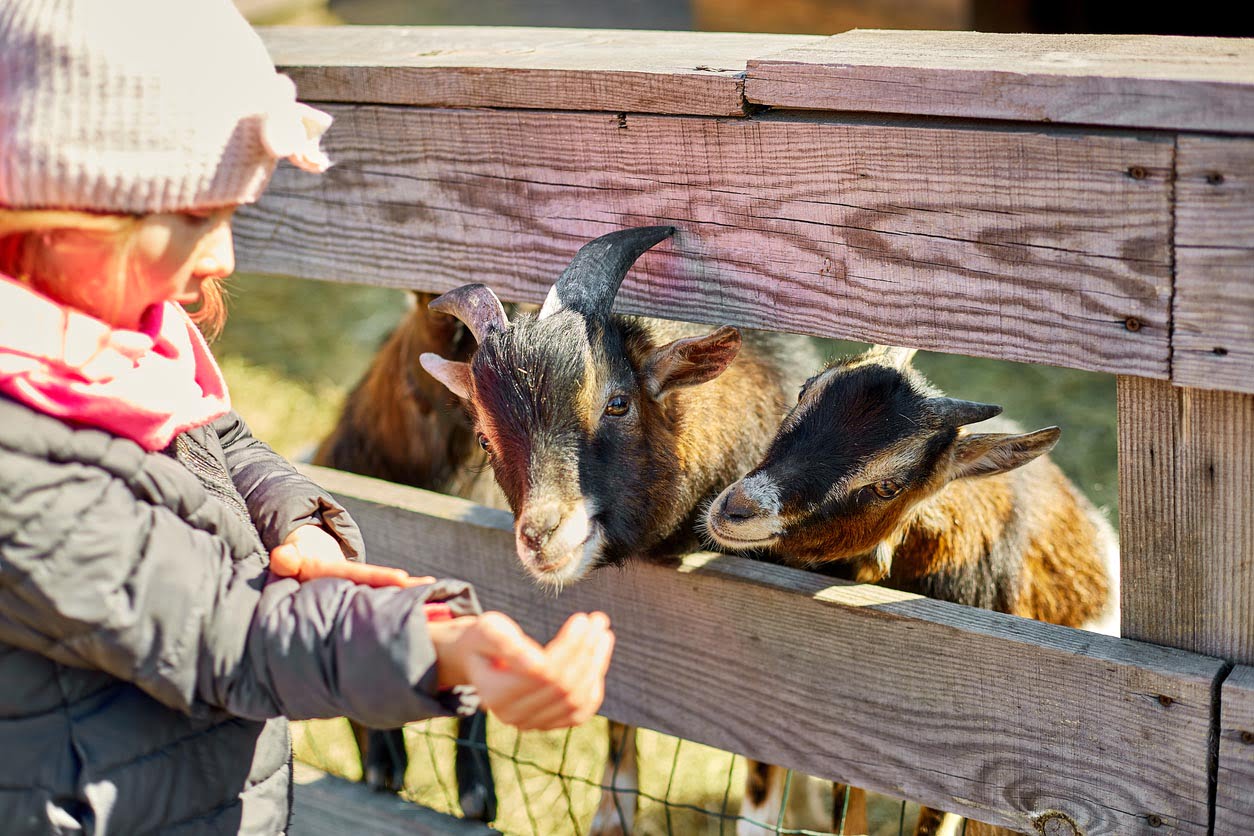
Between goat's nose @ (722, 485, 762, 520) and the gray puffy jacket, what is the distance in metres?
1.02

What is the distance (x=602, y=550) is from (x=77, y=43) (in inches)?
55.1

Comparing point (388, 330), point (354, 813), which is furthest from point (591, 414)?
point (388, 330)

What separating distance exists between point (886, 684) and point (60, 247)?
5.29 ft

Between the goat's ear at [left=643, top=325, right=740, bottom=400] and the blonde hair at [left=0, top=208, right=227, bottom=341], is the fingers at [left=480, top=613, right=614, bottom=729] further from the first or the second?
the goat's ear at [left=643, top=325, right=740, bottom=400]

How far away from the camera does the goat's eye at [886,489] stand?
2693mm

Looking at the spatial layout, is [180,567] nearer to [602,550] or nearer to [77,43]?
[77,43]

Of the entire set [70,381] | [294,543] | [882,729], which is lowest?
[882,729]

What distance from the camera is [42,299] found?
1.47m

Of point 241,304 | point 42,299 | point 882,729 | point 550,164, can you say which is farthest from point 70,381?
point 241,304

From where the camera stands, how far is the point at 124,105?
4.64 feet

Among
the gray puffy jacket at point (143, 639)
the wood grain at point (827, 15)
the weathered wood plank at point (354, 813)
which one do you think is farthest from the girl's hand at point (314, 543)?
the wood grain at point (827, 15)

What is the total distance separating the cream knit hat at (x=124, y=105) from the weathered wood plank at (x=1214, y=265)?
4.08ft

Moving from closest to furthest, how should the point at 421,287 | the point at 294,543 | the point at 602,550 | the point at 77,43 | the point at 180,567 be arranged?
1. the point at 77,43
2. the point at 180,567
3. the point at 294,543
4. the point at 602,550
5. the point at 421,287

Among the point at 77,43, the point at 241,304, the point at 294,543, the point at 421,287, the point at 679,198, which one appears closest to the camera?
the point at 77,43
